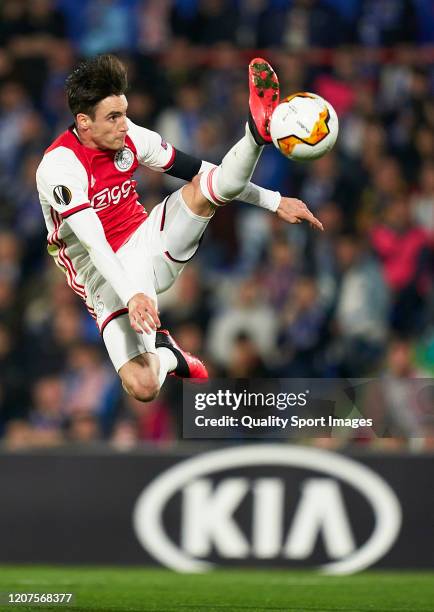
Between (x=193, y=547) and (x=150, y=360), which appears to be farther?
(x=193, y=547)

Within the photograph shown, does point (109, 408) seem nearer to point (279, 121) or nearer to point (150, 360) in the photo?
point (150, 360)

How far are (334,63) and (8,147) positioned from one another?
9.94ft

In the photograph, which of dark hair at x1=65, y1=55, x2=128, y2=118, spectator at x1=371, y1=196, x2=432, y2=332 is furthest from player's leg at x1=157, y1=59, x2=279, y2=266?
spectator at x1=371, y1=196, x2=432, y2=332

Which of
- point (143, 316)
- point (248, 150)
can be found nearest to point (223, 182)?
point (248, 150)

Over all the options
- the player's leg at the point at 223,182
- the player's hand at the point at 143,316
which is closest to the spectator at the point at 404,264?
the player's leg at the point at 223,182

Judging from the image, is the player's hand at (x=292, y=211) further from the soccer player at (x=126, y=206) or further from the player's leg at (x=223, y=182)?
the player's leg at (x=223, y=182)

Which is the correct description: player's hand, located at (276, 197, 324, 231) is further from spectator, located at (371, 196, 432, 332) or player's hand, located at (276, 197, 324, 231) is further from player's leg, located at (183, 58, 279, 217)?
spectator, located at (371, 196, 432, 332)

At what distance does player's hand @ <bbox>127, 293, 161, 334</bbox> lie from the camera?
6453 millimetres

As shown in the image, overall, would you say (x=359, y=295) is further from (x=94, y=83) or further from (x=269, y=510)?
(x=94, y=83)

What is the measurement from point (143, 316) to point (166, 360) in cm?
107

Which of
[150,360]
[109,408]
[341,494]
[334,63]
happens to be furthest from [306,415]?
[334,63]

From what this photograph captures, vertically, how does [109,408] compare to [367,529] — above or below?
above

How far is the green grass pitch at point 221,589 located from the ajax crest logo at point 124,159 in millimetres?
2338

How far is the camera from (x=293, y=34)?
12.6 m
